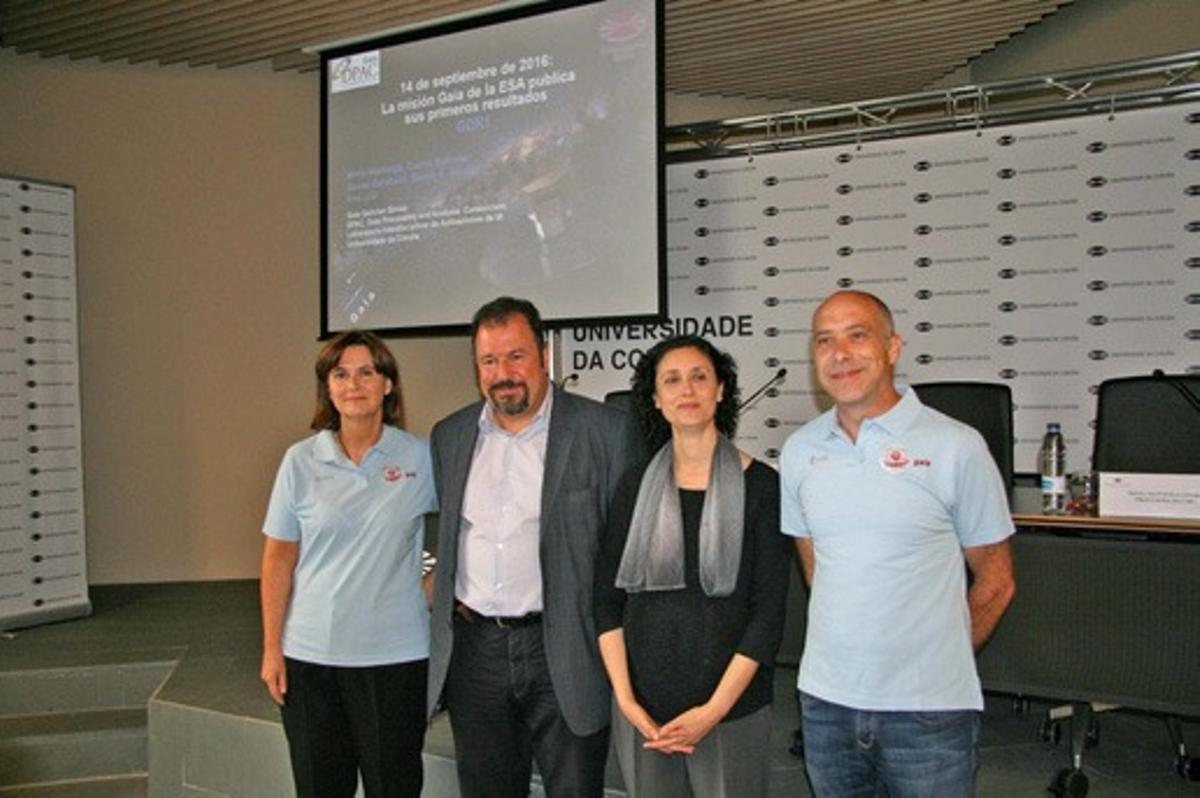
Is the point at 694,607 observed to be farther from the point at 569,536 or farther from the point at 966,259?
the point at 966,259

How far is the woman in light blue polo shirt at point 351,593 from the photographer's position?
2.15 meters

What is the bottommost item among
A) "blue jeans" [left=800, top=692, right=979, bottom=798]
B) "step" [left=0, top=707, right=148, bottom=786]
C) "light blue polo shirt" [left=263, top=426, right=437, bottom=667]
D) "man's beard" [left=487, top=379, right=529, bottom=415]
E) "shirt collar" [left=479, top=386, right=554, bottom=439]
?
"step" [left=0, top=707, right=148, bottom=786]

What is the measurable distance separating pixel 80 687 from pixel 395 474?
278cm

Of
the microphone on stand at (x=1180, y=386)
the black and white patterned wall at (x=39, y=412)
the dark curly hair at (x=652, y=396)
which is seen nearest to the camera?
the dark curly hair at (x=652, y=396)

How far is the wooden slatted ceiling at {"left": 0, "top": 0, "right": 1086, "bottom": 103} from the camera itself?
5520 mm

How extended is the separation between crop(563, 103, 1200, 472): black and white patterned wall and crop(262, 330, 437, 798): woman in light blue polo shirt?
130 inches

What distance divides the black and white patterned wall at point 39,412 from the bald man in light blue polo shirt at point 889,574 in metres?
4.66

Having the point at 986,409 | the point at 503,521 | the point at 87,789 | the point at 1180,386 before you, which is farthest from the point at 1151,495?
the point at 87,789

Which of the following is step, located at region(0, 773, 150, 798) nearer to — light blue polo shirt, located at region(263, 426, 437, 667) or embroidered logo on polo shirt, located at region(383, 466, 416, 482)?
light blue polo shirt, located at region(263, 426, 437, 667)

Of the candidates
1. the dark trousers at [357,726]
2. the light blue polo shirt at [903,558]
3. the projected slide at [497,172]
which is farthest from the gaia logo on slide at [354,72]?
the light blue polo shirt at [903,558]

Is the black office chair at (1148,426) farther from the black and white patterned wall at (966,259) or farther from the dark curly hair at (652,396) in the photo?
the dark curly hair at (652,396)

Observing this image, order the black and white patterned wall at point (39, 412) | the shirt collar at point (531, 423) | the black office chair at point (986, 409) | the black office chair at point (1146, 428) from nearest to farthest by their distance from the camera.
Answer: the shirt collar at point (531, 423), the black office chair at point (1146, 428), the black office chair at point (986, 409), the black and white patterned wall at point (39, 412)

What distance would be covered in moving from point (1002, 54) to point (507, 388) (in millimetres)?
5871

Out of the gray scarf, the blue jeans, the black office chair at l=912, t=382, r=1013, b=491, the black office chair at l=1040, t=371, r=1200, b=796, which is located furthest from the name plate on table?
Answer: the gray scarf
